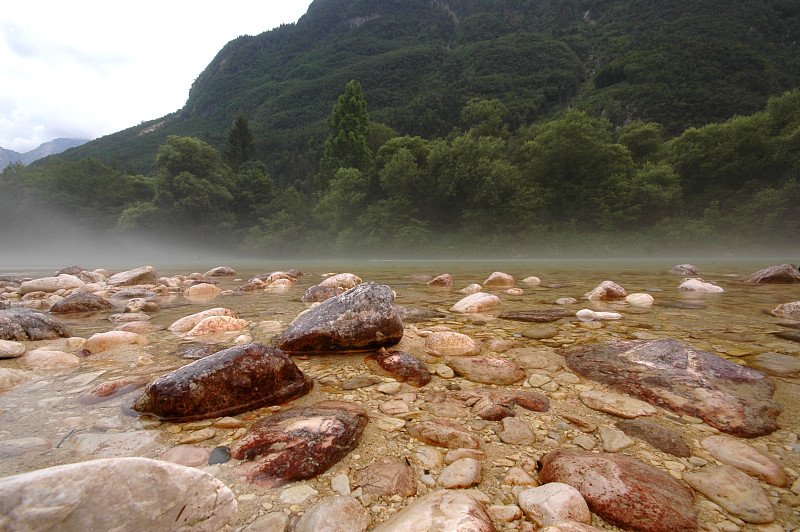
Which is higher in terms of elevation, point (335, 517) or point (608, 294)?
point (335, 517)

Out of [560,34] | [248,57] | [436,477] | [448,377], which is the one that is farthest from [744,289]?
[248,57]

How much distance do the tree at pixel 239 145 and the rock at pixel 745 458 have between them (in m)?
68.9

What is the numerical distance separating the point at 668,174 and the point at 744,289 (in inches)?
1143

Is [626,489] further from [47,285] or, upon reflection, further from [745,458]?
[47,285]

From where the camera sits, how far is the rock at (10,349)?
2749 millimetres

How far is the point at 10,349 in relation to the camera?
2.80 m

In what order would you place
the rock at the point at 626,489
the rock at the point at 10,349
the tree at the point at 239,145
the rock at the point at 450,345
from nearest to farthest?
the rock at the point at 626,489 < the rock at the point at 10,349 < the rock at the point at 450,345 < the tree at the point at 239,145

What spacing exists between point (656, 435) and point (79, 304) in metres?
7.26

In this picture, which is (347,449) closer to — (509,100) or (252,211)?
(252,211)

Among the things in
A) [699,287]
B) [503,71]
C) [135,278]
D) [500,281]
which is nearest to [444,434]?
[500,281]

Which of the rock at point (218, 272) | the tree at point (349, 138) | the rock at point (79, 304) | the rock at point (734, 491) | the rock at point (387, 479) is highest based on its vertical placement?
the tree at point (349, 138)

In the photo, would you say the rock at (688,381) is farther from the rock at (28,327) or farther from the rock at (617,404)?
the rock at (28,327)

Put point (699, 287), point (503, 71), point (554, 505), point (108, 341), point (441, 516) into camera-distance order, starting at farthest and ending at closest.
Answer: point (503, 71) → point (699, 287) → point (108, 341) → point (554, 505) → point (441, 516)

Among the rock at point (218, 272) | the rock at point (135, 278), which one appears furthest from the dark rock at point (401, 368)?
the rock at point (218, 272)
